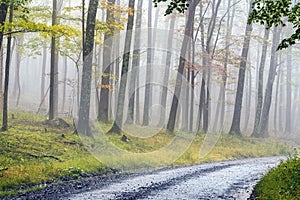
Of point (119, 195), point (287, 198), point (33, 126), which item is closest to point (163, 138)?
point (33, 126)

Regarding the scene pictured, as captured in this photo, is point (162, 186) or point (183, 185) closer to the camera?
point (162, 186)

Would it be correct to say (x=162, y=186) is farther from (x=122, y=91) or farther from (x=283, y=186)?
(x=122, y=91)

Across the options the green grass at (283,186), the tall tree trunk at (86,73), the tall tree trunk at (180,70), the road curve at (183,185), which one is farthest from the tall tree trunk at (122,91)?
the green grass at (283,186)

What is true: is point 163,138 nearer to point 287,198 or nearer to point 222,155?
point 222,155

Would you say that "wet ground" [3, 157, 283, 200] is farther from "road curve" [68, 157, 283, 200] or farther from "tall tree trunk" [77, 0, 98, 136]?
"tall tree trunk" [77, 0, 98, 136]

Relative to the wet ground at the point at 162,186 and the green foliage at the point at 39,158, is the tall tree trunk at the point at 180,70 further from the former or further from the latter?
the wet ground at the point at 162,186

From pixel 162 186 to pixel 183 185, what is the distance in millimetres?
749

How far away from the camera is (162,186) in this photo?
455 inches

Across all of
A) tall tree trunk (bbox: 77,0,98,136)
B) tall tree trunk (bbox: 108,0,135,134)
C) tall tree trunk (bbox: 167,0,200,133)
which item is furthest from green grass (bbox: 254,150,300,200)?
tall tree trunk (bbox: 167,0,200,133)

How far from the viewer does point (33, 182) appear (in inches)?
451

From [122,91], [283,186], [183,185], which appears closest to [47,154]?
[183,185]

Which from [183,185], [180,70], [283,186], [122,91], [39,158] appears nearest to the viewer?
[283,186]

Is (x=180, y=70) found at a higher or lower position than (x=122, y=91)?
higher

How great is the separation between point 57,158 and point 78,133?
13.1 ft
